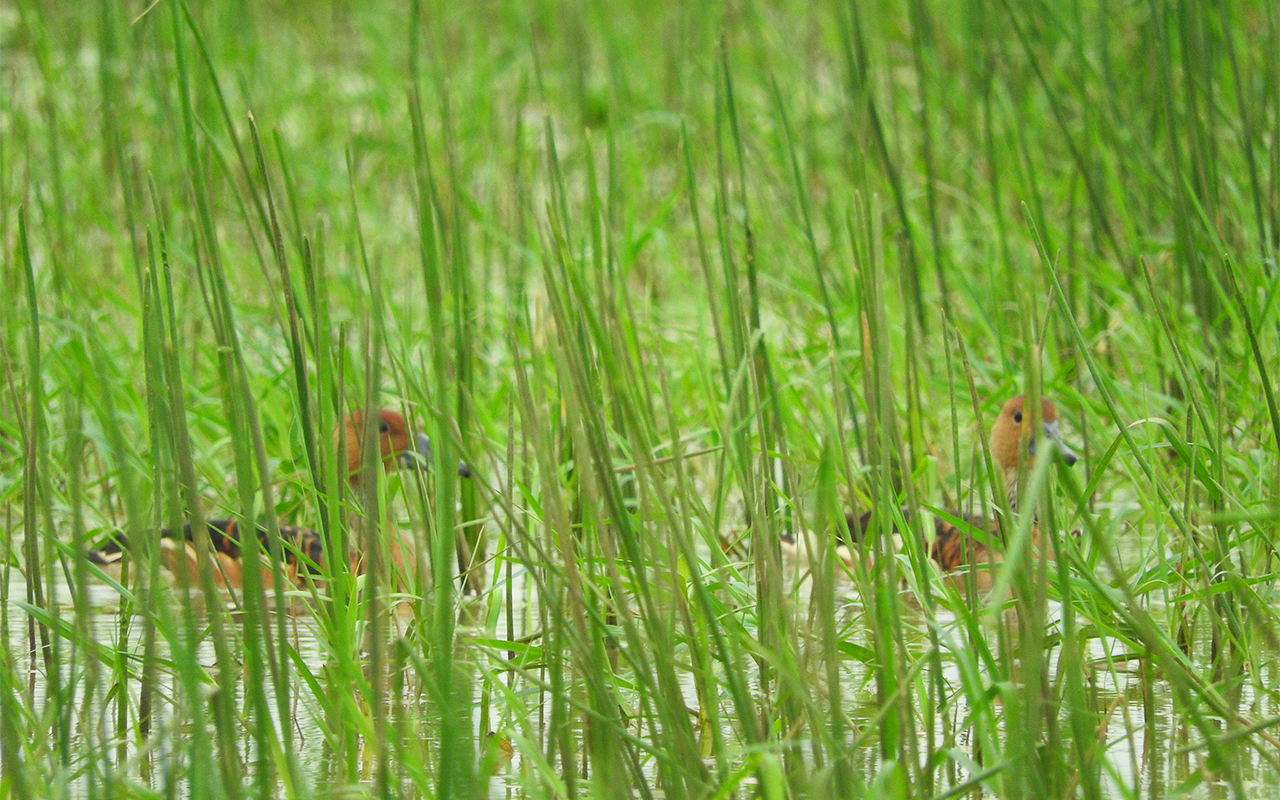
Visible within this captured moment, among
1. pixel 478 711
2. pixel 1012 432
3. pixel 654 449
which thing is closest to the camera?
pixel 654 449

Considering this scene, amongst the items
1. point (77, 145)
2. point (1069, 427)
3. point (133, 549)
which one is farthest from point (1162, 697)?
point (77, 145)

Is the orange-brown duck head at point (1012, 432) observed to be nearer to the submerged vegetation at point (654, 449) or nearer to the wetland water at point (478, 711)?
the submerged vegetation at point (654, 449)

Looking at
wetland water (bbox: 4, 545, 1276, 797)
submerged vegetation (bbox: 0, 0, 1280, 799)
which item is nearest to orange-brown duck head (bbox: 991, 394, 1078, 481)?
submerged vegetation (bbox: 0, 0, 1280, 799)

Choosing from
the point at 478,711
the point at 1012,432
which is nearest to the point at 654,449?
the point at 478,711

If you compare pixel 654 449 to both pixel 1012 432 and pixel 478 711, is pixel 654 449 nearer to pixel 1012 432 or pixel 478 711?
pixel 478 711

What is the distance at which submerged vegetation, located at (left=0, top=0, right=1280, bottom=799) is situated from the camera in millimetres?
1189

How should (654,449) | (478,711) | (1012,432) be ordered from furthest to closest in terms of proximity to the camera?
1. (1012,432)
2. (478,711)
3. (654,449)

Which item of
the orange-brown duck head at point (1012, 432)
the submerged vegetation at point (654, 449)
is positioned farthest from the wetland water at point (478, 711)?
the orange-brown duck head at point (1012, 432)

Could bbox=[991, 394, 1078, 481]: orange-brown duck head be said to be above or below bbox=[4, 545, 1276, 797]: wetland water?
above

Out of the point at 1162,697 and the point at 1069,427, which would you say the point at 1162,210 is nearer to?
the point at 1069,427

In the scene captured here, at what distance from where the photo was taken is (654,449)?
1.45 metres

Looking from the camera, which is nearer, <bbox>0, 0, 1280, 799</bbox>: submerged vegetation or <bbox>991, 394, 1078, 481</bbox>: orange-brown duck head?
<bbox>0, 0, 1280, 799</bbox>: submerged vegetation

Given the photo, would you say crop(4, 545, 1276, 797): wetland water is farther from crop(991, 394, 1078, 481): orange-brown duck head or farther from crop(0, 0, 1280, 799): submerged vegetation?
crop(991, 394, 1078, 481): orange-brown duck head

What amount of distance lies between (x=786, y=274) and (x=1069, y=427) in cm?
79
